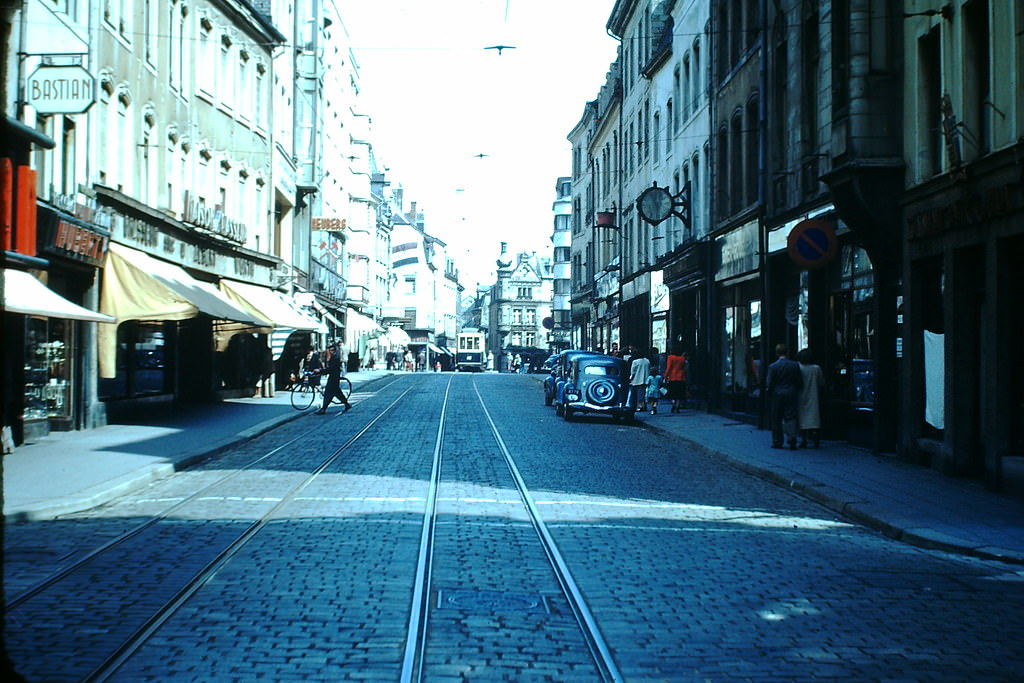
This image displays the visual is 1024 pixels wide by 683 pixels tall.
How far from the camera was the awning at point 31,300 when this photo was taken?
15008mm

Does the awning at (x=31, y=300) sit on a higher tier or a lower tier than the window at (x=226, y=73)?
lower

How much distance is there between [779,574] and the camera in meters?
8.67

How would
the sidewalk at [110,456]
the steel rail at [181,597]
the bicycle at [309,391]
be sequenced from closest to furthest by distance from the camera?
the steel rail at [181,597], the sidewalk at [110,456], the bicycle at [309,391]

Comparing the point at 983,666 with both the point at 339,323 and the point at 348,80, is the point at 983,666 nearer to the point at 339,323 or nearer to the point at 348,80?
the point at 339,323

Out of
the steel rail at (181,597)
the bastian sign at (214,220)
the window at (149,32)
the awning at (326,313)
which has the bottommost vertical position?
the steel rail at (181,597)

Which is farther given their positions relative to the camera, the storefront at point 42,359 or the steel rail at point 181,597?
the storefront at point 42,359

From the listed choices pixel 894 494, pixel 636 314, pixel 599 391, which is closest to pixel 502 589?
pixel 894 494

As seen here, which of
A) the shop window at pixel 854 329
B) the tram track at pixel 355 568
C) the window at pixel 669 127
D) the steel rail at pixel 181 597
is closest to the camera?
the steel rail at pixel 181 597

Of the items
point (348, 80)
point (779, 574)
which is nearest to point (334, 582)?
point (779, 574)

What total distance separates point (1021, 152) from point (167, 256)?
64.9ft

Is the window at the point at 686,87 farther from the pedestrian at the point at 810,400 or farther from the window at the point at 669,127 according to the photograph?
the pedestrian at the point at 810,400

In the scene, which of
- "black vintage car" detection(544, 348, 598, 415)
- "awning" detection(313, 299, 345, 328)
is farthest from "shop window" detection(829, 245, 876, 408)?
"awning" detection(313, 299, 345, 328)

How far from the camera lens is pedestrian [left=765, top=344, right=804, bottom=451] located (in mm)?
19031

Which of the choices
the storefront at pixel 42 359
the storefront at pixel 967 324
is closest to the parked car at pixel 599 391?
the storefront at pixel 967 324
